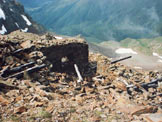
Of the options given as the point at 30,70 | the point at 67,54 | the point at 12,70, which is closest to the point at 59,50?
the point at 67,54

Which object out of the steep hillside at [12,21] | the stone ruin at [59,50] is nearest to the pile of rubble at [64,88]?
the stone ruin at [59,50]

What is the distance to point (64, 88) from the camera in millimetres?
13469

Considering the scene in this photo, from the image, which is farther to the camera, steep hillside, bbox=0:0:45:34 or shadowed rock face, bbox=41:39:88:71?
steep hillside, bbox=0:0:45:34

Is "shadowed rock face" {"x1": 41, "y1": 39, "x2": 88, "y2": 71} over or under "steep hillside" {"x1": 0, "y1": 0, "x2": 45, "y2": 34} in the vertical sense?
under

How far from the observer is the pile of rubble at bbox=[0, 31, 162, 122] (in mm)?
8672

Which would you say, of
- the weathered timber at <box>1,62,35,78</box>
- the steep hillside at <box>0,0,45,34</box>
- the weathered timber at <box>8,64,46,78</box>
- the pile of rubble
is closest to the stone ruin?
the pile of rubble

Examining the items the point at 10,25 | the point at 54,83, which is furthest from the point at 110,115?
the point at 10,25

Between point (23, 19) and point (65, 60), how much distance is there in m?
109

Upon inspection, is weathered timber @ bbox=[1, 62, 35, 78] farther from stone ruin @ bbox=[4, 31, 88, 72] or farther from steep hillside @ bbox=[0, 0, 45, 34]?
steep hillside @ bbox=[0, 0, 45, 34]

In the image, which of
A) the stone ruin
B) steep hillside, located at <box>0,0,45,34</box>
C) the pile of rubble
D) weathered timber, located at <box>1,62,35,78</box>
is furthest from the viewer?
steep hillside, located at <box>0,0,45,34</box>

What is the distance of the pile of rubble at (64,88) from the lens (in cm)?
867

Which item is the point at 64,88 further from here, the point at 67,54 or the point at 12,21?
the point at 12,21

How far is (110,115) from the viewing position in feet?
29.9

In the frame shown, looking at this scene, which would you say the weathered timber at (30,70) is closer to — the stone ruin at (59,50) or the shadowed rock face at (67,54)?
the stone ruin at (59,50)
